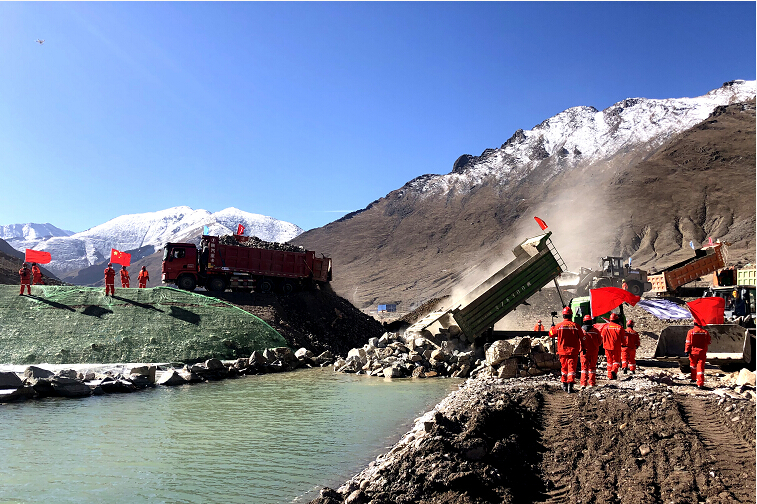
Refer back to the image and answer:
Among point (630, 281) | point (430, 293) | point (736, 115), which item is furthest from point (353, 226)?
point (630, 281)

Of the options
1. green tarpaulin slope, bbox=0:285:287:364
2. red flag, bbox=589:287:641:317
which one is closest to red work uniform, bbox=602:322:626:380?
red flag, bbox=589:287:641:317

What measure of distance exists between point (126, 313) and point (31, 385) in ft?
25.6

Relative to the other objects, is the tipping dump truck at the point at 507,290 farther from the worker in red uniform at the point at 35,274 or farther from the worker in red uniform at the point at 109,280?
the worker in red uniform at the point at 35,274

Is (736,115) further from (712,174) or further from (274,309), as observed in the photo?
(274,309)

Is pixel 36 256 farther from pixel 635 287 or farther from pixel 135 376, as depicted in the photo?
pixel 635 287

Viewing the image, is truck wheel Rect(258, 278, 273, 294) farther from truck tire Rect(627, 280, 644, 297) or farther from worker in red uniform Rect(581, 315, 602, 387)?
truck tire Rect(627, 280, 644, 297)

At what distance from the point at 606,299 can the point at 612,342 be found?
3.08ft

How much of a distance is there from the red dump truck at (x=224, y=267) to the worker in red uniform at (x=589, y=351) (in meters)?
17.8

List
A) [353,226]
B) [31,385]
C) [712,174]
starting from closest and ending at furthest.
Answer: [31,385], [712,174], [353,226]

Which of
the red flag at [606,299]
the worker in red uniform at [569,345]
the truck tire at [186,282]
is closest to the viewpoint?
the worker in red uniform at [569,345]

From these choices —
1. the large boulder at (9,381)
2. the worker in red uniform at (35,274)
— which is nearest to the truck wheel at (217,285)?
the worker in red uniform at (35,274)

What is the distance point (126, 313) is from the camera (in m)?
19.4

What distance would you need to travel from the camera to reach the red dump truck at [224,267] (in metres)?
24.9

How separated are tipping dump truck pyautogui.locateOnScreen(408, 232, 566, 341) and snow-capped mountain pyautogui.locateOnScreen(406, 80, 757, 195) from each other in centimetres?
9332
